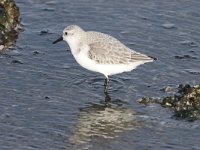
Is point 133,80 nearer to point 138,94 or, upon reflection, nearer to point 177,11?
point 138,94

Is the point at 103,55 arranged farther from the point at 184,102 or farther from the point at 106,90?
the point at 184,102

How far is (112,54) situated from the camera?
13.9m

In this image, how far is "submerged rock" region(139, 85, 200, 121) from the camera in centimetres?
1270

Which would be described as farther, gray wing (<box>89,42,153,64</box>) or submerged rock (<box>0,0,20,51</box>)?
submerged rock (<box>0,0,20,51</box>)

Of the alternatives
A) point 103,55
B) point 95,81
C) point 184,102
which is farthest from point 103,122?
point 95,81

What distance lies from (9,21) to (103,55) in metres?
3.32

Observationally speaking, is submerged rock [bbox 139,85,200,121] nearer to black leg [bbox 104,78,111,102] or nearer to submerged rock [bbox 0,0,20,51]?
black leg [bbox 104,78,111,102]

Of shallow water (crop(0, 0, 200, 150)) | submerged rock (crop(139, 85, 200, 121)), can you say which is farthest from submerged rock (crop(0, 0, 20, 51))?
submerged rock (crop(139, 85, 200, 121))

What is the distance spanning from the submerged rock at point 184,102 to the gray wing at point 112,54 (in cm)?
93

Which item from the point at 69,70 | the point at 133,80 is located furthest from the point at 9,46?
the point at 133,80

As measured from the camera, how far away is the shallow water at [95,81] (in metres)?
11.9

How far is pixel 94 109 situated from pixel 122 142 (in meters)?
1.54

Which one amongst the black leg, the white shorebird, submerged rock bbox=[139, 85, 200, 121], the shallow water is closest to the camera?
the shallow water

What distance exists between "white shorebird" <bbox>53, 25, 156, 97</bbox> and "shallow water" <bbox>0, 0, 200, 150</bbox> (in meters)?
0.42
